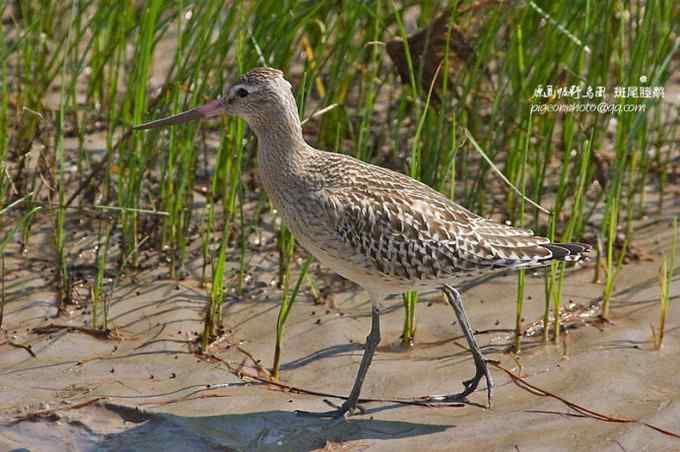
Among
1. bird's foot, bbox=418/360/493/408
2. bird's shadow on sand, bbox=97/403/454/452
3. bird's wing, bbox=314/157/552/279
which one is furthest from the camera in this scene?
bird's foot, bbox=418/360/493/408

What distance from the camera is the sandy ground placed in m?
5.77

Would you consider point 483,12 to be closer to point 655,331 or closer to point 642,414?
point 655,331

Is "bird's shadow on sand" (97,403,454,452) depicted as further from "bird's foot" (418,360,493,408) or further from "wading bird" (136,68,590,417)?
"bird's foot" (418,360,493,408)

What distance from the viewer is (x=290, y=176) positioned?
6070 millimetres

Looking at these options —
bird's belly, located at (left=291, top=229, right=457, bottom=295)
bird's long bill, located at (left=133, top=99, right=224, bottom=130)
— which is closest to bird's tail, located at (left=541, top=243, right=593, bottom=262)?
bird's belly, located at (left=291, top=229, right=457, bottom=295)

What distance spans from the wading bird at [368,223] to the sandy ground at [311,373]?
25 cm

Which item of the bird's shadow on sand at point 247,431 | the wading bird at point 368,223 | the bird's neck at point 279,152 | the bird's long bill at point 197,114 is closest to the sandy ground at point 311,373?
the bird's shadow on sand at point 247,431

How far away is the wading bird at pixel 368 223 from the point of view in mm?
5879

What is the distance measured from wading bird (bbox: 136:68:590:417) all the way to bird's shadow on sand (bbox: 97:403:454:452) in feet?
0.45

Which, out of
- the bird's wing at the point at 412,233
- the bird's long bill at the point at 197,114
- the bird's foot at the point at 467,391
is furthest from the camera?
the bird's long bill at the point at 197,114

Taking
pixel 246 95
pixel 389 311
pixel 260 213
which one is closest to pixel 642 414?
pixel 389 311

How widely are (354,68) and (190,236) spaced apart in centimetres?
172

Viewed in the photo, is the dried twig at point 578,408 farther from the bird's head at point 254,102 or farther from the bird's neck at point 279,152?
the bird's head at point 254,102

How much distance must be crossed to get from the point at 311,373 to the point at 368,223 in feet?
3.61
